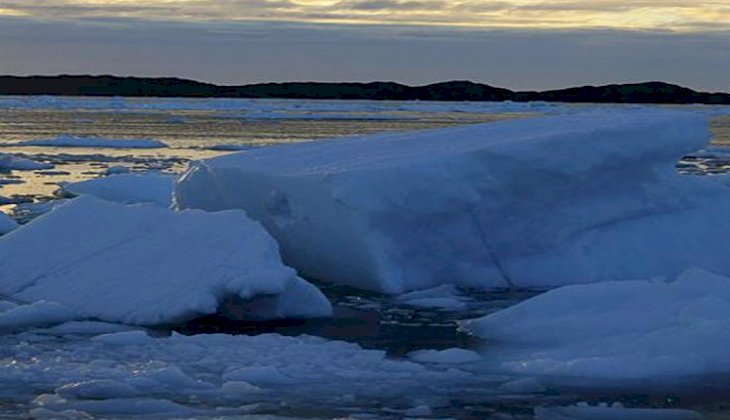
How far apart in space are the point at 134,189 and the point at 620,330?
7.47 meters

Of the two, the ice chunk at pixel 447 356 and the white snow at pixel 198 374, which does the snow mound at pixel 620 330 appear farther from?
the white snow at pixel 198 374

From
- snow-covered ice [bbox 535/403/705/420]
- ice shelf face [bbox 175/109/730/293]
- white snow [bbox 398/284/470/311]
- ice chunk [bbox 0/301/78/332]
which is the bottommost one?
white snow [bbox 398/284/470/311]

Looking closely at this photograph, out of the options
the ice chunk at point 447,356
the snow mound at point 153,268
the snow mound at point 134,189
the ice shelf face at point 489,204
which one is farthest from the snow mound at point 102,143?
the ice chunk at point 447,356

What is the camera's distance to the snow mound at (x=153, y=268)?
7.30 metres

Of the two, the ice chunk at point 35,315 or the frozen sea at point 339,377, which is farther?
the ice chunk at point 35,315

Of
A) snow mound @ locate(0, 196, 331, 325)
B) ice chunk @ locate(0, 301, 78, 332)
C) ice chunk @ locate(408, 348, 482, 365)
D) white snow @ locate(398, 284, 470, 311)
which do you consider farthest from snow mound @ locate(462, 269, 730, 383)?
ice chunk @ locate(0, 301, 78, 332)

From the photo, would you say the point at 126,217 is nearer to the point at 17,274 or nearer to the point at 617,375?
the point at 17,274

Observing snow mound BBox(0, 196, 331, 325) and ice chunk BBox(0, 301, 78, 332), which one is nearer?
ice chunk BBox(0, 301, 78, 332)

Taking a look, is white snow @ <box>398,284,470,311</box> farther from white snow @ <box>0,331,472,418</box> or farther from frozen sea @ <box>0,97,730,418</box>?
white snow @ <box>0,331,472,418</box>

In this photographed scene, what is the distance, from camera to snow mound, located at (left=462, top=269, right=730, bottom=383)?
6.19m

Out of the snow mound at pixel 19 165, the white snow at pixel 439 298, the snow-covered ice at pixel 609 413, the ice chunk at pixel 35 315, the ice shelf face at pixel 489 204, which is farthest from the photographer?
the snow mound at pixel 19 165

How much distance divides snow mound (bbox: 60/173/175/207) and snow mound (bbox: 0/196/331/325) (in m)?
4.23

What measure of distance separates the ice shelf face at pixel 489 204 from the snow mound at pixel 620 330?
1.43m

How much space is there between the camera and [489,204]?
29.2ft
